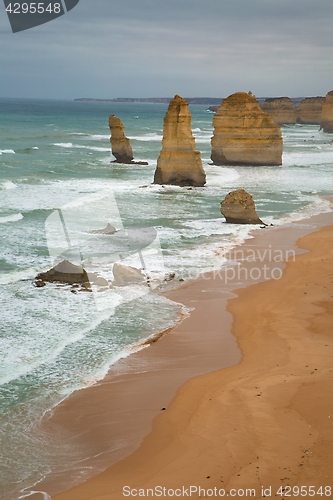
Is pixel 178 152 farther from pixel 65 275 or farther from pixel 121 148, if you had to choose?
pixel 65 275

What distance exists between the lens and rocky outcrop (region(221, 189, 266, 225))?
950 inches

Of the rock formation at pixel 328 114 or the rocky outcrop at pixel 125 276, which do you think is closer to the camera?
the rocky outcrop at pixel 125 276

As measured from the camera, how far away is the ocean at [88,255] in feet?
33.8

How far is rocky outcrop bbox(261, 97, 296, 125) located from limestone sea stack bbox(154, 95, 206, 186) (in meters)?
76.2

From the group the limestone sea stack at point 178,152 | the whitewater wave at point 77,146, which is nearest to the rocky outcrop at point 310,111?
the whitewater wave at point 77,146

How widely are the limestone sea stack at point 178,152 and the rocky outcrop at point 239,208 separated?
31.3 ft

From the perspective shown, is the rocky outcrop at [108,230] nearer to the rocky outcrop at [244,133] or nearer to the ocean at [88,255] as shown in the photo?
the ocean at [88,255]

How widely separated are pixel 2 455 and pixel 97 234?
48.3 feet

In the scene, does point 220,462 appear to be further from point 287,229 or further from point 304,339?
point 287,229

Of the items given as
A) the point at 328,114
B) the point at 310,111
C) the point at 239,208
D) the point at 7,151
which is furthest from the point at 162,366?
the point at 310,111

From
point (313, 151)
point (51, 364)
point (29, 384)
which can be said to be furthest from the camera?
point (313, 151)

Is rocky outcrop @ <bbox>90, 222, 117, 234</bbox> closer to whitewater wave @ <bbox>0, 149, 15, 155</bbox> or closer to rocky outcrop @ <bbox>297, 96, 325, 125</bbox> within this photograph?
whitewater wave @ <bbox>0, 149, 15, 155</bbox>

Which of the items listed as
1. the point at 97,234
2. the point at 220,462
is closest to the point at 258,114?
the point at 97,234

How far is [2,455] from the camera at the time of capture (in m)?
8.54
